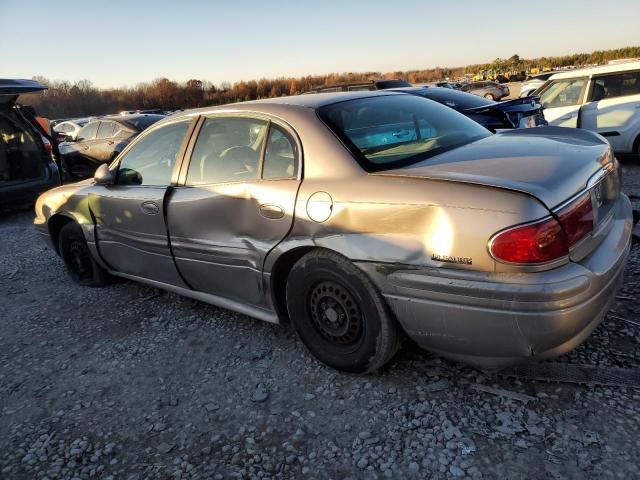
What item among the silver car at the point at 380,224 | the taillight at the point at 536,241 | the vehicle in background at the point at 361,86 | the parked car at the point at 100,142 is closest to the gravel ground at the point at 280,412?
the silver car at the point at 380,224

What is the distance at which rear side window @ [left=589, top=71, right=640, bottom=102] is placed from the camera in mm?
7051

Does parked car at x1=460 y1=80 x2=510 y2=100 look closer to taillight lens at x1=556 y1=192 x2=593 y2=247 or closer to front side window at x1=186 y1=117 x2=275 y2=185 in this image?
front side window at x1=186 y1=117 x2=275 y2=185

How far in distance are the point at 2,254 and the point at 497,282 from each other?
5.97m

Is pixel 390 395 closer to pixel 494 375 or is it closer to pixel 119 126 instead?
pixel 494 375

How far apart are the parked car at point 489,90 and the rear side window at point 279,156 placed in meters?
24.7

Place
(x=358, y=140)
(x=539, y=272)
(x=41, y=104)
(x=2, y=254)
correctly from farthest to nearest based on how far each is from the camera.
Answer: (x=41, y=104) → (x=2, y=254) → (x=358, y=140) → (x=539, y=272)

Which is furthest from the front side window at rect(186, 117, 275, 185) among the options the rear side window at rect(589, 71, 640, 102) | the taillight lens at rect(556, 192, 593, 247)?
the rear side window at rect(589, 71, 640, 102)

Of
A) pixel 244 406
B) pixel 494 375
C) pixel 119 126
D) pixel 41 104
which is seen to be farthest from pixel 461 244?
pixel 41 104

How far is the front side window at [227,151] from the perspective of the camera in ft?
9.55

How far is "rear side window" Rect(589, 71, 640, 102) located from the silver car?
5258mm

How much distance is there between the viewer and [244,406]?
2.55 metres

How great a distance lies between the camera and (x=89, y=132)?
11.2 metres

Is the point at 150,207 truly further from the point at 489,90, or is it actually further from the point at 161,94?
the point at 161,94

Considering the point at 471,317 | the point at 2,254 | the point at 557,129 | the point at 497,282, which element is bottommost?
the point at 2,254
